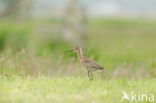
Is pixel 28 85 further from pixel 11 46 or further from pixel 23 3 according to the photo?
pixel 23 3

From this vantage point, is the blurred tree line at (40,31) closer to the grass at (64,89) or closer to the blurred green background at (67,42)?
the blurred green background at (67,42)

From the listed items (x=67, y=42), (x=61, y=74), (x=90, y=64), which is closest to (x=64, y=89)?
(x=90, y=64)

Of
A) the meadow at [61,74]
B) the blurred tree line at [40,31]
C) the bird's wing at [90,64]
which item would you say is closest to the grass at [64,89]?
the meadow at [61,74]

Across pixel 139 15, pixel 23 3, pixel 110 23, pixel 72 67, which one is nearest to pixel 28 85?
pixel 72 67

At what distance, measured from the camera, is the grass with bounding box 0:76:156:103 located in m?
8.49

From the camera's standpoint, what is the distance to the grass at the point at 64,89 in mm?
8492

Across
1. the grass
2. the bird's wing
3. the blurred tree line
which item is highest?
the blurred tree line

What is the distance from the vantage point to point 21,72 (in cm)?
1122

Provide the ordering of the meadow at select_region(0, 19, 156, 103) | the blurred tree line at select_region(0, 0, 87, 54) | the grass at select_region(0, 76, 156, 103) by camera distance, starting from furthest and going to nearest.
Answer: the blurred tree line at select_region(0, 0, 87, 54), the meadow at select_region(0, 19, 156, 103), the grass at select_region(0, 76, 156, 103)

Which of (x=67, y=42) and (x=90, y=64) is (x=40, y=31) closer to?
(x=67, y=42)

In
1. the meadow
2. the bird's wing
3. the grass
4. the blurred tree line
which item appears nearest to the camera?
the grass

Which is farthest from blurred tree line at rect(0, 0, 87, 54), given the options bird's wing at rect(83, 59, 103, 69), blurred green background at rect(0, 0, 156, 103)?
bird's wing at rect(83, 59, 103, 69)

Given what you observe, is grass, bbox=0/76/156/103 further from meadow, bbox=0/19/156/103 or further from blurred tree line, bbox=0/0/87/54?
blurred tree line, bbox=0/0/87/54

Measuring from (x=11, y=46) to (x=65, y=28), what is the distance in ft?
10.6
